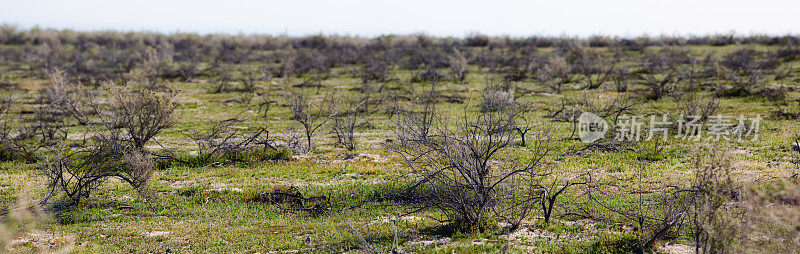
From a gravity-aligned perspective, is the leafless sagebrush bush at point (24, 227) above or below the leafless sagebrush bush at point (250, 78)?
below

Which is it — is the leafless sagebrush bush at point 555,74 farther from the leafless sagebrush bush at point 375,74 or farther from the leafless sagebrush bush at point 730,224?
the leafless sagebrush bush at point 730,224

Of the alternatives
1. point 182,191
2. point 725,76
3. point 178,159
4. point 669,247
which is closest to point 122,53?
point 178,159

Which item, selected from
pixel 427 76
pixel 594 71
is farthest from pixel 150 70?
pixel 594 71

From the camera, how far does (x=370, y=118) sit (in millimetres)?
23422

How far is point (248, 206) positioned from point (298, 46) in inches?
2207

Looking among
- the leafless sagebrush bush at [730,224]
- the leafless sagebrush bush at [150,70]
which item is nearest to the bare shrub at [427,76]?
the leafless sagebrush bush at [150,70]

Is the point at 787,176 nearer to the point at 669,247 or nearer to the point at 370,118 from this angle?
the point at 669,247

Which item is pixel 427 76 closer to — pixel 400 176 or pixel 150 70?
pixel 150 70

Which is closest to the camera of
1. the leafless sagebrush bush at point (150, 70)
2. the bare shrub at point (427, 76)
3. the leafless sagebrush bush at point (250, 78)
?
the leafless sagebrush bush at point (250, 78)

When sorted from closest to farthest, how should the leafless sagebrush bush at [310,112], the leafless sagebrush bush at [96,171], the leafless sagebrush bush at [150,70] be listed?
the leafless sagebrush bush at [96,171], the leafless sagebrush bush at [310,112], the leafless sagebrush bush at [150,70]

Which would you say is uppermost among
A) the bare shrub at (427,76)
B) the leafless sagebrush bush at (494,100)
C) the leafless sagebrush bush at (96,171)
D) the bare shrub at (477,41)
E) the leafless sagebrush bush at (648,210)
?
the bare shrub at (477,41)

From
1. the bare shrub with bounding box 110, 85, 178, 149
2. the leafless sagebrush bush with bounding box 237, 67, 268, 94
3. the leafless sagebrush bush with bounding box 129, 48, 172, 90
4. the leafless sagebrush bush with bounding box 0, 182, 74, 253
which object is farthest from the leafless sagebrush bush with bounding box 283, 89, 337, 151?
the leafless sagebrush bush with bounding box 129, 48, 172, 90

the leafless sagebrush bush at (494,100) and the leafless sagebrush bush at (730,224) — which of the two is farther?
the leafless sagebrush bush at (494,100)

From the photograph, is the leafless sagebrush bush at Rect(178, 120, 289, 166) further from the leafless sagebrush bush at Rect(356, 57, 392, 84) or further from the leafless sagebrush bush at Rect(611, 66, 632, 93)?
the leafless sagebrush bush at Rect(611, 66, 632, 93)
